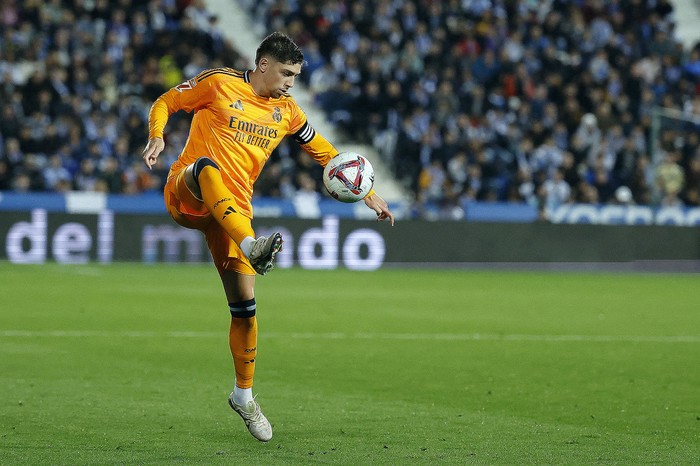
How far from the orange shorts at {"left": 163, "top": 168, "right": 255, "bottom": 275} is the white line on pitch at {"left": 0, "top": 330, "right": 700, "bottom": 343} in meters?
4.66

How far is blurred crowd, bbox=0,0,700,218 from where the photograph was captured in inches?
868

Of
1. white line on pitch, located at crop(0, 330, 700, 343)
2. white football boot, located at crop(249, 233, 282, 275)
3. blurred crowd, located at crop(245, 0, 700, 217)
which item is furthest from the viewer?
blurred crowd, located at crop(245, 0, 700, 217)

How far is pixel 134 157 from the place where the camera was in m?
22.2

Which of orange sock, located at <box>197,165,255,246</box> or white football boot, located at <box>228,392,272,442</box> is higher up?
orange sock, located at <box>197,165,255,246</box>

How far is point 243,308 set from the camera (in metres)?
6.81

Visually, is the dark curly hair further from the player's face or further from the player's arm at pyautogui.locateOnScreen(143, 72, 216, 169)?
the player's arm at pyautogui.locateOnScreen(143, 72, 216, 169)

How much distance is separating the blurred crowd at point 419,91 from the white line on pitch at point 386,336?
10247 millimetres

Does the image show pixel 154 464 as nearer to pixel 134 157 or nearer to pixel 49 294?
pixel 49 294

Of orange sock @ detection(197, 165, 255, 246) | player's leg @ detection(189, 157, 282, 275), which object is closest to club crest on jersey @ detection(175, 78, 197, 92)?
player's leg @ detection(189, 157, 282, 275)

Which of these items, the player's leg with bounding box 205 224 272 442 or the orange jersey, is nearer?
the player's leg with bounding box 205 224 272 442

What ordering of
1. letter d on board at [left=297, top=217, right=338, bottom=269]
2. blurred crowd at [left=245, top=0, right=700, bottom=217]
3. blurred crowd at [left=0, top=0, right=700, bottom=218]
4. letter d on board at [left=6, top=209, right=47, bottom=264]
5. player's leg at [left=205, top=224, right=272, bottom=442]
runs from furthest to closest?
1. blurred crowd at [left=245, top=0, right=700, bottom=217]
2. blurred crowd at [left=0, top=0, right=700, bottom=218]
3. letter d on board at [left=297, top=217, right=338, bottom=269]
4. letter d on board at [left=6, top=209, right=47, bottom=264]
5. player's leg at [left=205, top=224, right=272, bottom=442]

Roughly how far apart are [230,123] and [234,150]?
0.16m

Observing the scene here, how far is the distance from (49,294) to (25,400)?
814 centimetres

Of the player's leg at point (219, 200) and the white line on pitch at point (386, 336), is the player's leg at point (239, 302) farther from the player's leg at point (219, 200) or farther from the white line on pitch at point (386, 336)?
the white line on pitch at point (386, 336)
